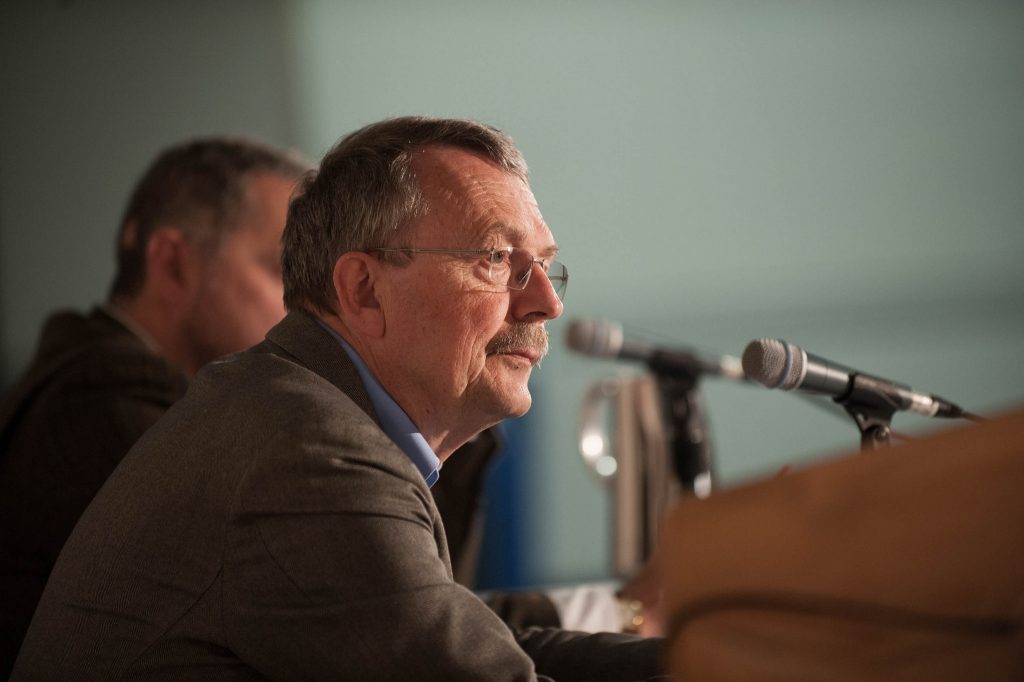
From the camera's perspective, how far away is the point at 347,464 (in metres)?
1.14

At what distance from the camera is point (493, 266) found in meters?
1.55

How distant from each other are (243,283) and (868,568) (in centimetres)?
209

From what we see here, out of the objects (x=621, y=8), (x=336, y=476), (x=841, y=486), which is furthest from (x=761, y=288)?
(x=841, y=486)

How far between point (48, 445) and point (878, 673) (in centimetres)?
167

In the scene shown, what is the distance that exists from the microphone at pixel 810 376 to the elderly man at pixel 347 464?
324mm

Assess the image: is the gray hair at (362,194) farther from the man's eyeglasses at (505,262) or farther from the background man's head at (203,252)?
the background man's head at (203,252)

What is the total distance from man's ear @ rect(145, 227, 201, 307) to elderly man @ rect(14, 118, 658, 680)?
37.2 inches

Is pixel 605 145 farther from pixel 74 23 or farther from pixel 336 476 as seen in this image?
pixel 336 476

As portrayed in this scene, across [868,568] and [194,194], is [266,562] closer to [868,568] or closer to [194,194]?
[868,568]

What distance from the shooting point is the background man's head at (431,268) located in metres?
1.49

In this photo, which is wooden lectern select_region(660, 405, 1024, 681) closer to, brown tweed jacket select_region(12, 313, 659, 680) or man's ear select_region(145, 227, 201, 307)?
brown tweed jacket select_region(12, 313, 659, 680)

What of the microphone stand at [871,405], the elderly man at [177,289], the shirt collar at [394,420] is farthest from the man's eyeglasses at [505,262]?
the elderly man at [177,289]

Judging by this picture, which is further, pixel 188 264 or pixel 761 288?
pixel 761 288

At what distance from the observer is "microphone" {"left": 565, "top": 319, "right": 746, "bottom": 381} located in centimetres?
252
